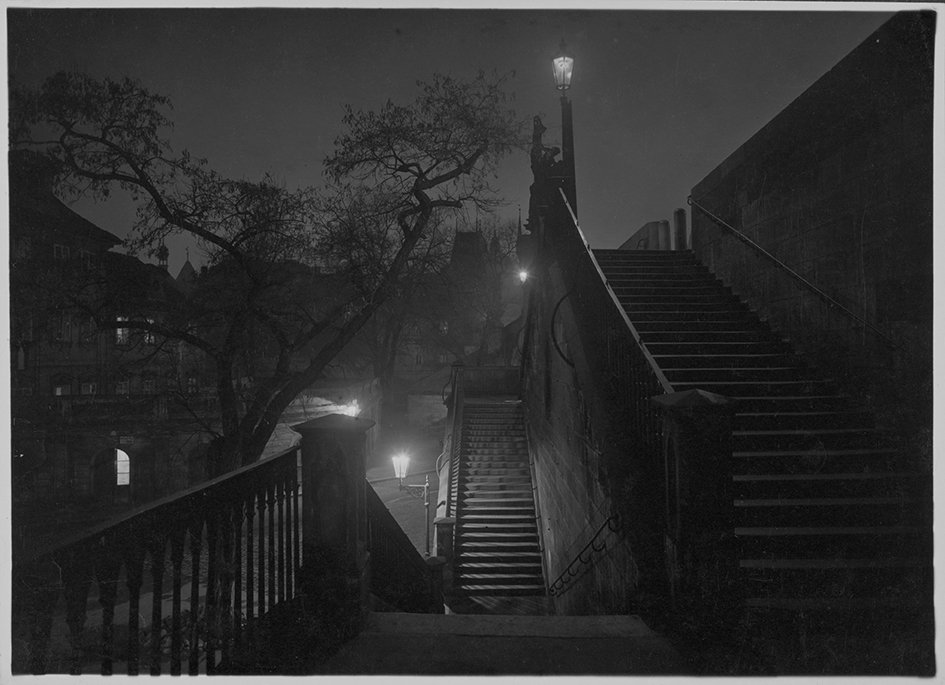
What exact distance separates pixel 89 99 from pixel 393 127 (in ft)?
16.4

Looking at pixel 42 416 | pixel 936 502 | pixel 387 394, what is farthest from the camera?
pixel 387 394

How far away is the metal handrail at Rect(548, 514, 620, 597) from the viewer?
4.65m

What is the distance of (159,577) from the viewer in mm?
2289

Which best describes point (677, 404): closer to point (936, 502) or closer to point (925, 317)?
point (936, 502)

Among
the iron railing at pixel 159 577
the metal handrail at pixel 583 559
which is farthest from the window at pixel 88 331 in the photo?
the metal handrail at pixel 583 559

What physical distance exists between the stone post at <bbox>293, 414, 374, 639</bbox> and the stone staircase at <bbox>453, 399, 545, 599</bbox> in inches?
290

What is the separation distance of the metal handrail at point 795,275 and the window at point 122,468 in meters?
21.1

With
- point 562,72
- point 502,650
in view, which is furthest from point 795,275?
point 562,72

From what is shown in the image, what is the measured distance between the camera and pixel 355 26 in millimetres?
3973

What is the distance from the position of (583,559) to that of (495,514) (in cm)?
566

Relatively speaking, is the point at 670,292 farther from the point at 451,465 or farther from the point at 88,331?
the point at 88,331

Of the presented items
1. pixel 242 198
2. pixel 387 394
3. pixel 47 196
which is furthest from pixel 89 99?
pixel 387 394

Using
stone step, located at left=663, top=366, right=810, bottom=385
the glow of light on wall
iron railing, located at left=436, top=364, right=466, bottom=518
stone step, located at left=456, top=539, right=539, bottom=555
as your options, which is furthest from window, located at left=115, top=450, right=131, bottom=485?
stone step, located at left=663, top=366, right=810, bottom=385

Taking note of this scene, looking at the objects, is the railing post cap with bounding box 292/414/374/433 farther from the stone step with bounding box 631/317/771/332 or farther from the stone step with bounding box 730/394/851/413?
the stone step with bounding box 631/317/771/332
